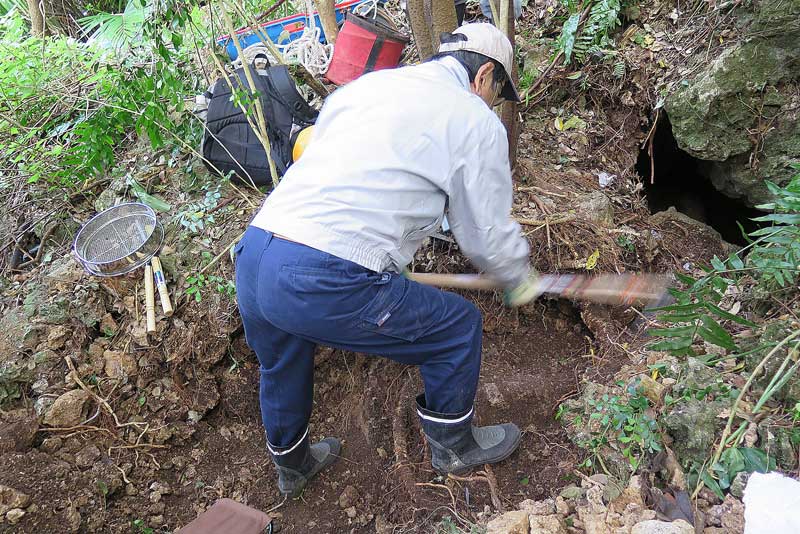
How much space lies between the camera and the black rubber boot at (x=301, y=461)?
2.68 metres

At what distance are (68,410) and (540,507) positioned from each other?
2571 millimetres

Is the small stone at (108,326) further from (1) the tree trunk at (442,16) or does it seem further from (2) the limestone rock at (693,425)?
(2) the limestone rock at (693,425)

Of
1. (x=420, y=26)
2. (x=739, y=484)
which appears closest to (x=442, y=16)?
(x=420, y=26)

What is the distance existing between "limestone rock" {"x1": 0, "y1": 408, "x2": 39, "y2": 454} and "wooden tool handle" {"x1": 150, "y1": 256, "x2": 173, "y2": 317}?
882mm

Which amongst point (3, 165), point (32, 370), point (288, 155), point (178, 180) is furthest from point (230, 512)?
point (3, 165)

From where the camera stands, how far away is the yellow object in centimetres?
334

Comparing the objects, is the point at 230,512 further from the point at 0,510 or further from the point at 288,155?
the point at 288,155

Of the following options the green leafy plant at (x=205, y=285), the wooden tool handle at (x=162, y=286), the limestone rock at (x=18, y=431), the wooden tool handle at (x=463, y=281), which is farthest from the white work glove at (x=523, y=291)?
the limestone rock at (x=18, y=431)

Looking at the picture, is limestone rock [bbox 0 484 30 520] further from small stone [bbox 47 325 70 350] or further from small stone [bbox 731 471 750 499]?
small stone [bbox 731 471 750 499]

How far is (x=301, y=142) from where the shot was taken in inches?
133

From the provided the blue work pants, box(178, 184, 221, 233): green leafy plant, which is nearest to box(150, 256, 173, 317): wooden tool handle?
box(178, 184, 221, 233): green leafy plant

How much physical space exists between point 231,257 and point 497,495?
7.01 ft

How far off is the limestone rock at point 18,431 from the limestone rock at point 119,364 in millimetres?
431

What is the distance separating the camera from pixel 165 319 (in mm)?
3264
